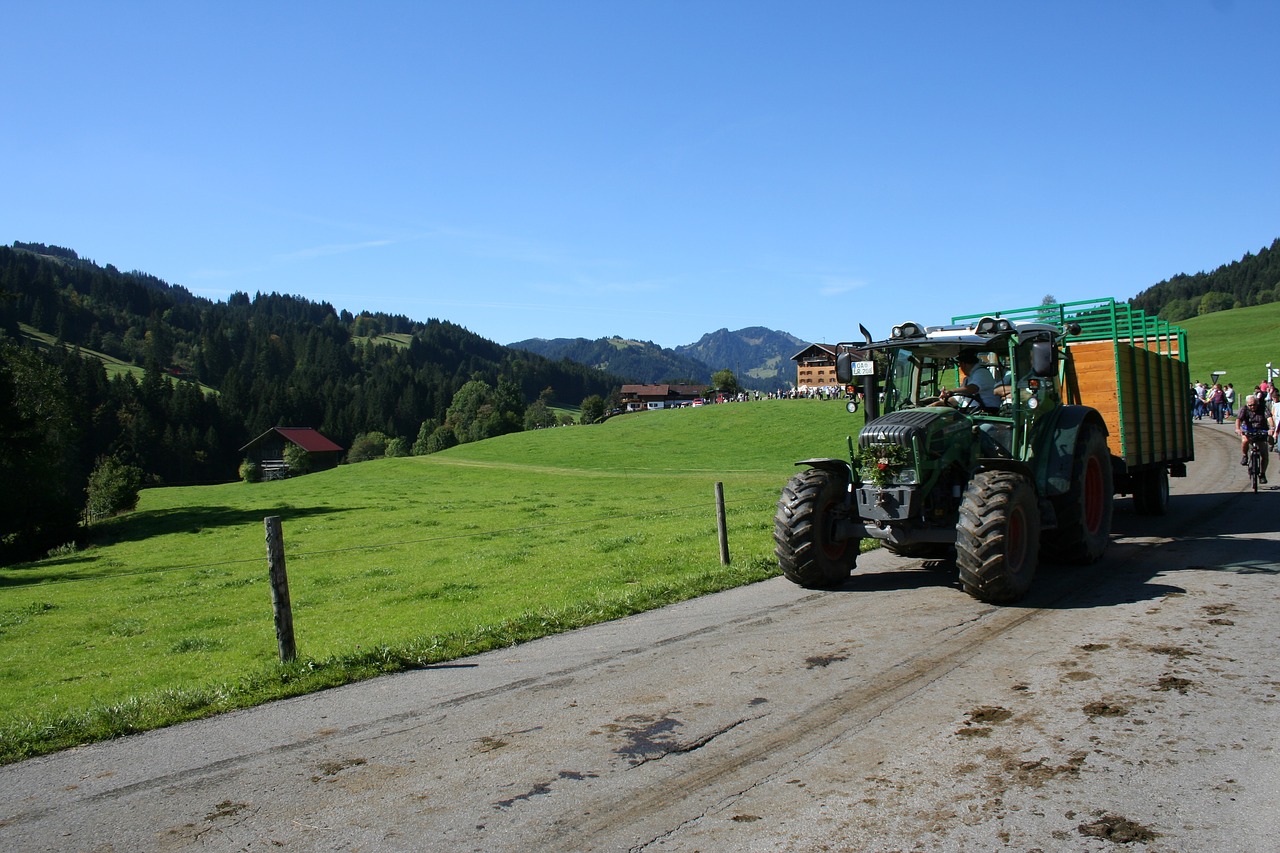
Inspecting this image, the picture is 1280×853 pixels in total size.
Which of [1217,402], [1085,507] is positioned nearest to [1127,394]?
[1085,507]

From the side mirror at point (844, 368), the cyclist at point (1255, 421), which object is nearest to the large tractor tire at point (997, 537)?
the side mirror at point (844, 368)

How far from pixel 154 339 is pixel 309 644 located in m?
188

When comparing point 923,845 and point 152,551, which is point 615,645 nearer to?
point 923,845

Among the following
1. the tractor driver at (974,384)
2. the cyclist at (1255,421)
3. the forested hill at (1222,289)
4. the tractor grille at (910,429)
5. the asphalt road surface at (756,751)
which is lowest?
the asphalt road surface at (756,751)

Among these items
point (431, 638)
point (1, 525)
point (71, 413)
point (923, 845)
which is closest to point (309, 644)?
point (431, 638)

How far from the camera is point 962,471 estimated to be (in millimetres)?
10016

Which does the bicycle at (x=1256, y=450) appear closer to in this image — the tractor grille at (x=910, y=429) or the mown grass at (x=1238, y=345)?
the tractor grille at (x=910, y=429)

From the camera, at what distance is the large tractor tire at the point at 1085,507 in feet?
34.2

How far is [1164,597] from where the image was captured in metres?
8.82

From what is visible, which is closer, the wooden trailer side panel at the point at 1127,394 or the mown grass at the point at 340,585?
the mown grass at the point at 340,585

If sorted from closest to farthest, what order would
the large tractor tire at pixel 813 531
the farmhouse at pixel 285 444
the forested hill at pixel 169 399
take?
the large tractor tire at pixel 813 531 → the forested hill at pixel 169 399 → the farmhouse at pixel 285 444

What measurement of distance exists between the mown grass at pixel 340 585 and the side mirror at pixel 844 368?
2732mm

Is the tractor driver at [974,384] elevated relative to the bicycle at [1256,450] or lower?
elevated

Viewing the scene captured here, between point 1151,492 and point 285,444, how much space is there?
117 m
